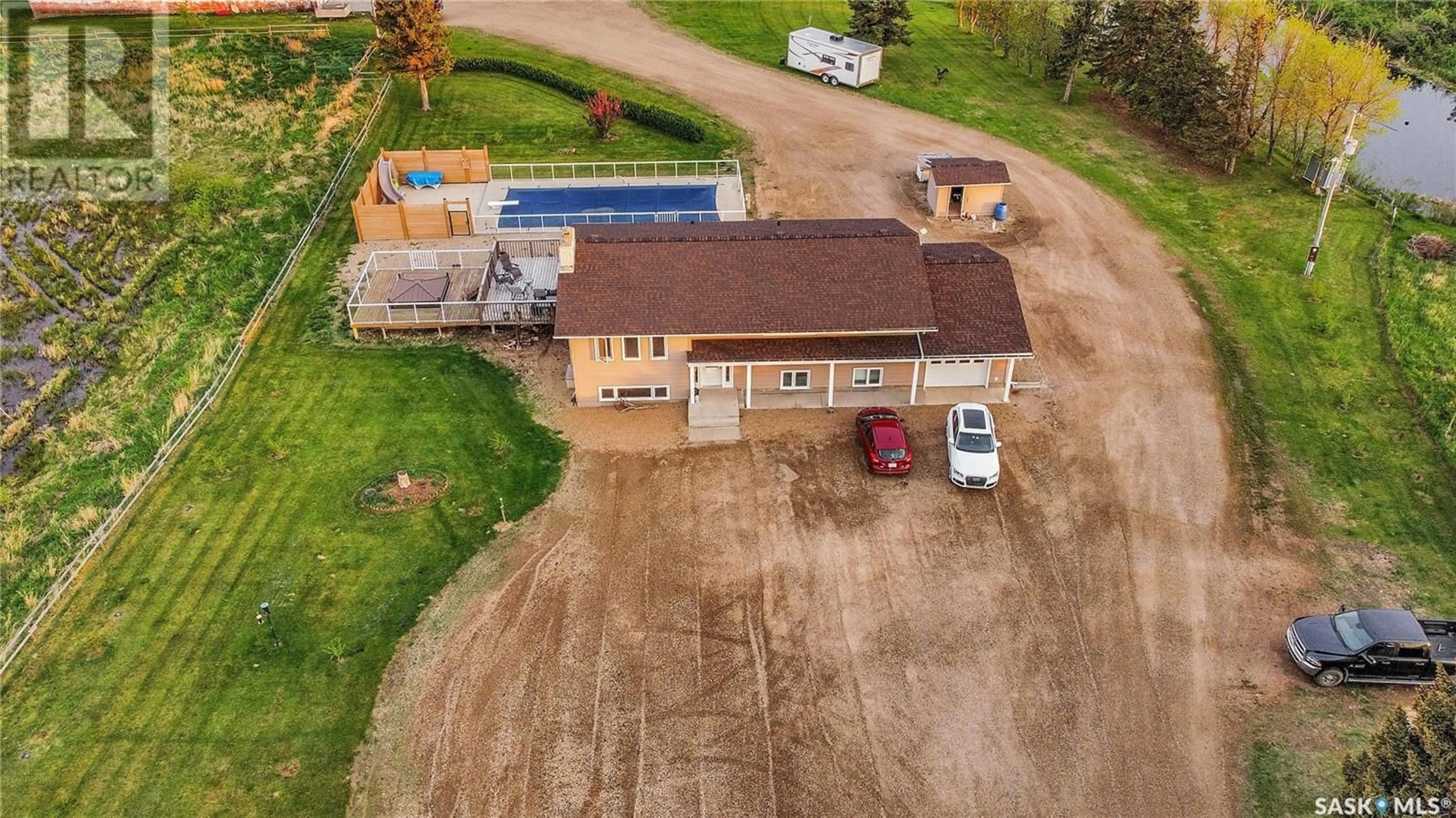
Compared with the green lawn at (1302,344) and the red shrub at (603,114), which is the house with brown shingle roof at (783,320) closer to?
the green lawn at (1302,344)

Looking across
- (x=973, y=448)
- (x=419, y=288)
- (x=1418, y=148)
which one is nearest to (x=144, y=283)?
(x=419, y=288)

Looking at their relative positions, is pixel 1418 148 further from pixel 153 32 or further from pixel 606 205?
pixel 153 32

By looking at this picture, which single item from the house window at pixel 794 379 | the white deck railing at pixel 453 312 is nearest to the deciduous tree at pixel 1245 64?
the house window at pixel 794 379

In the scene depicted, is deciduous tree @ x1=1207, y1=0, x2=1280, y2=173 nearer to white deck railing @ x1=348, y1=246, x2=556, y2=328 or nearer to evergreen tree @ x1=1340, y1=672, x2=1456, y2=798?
white deck railing @ x1=348, y1=246, x2=556, y2=328

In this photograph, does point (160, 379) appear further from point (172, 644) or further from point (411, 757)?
point (411, 757)

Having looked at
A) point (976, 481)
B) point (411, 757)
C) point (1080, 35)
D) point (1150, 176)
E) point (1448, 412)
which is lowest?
point (411, 757)

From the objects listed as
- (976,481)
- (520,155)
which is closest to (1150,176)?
(976,481)

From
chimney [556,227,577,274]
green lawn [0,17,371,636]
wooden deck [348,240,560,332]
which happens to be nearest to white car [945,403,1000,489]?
chimney [556,227,577,274]
